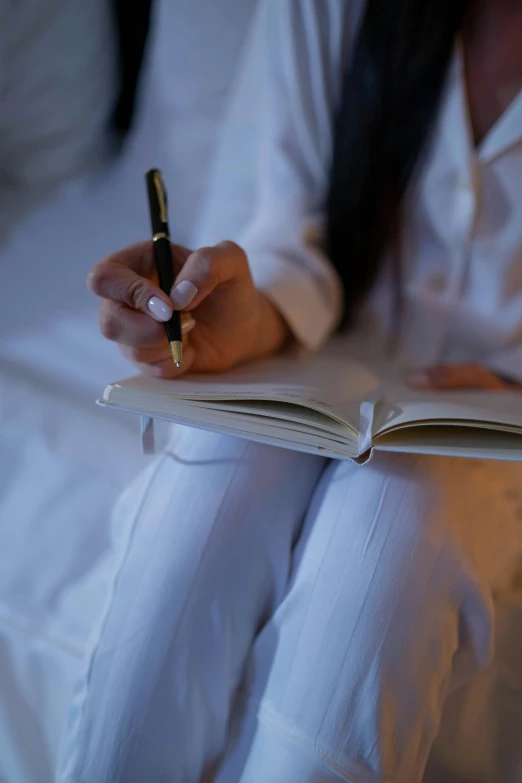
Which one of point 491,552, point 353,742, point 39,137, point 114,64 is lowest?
point 353,742

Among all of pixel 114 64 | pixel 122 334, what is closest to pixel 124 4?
pixel 114 64

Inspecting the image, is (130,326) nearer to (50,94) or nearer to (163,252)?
(163,252)

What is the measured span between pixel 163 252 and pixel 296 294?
0.18m

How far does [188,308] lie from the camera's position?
0.45 m

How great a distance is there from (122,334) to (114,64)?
0.76 meters

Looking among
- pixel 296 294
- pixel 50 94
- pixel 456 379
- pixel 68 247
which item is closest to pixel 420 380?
pixel 456 379

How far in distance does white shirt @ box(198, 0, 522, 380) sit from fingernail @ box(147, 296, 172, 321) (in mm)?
185

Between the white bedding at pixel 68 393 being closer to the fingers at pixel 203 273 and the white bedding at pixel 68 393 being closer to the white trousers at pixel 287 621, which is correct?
the white trousers at pixel 287 621

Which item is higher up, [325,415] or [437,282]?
[437,282]

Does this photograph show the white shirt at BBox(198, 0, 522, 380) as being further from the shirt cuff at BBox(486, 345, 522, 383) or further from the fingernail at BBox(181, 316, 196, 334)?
the fingernail at BBox(181, 316, 196, 334)

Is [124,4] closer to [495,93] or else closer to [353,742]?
[495,93]

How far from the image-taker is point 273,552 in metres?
0.47

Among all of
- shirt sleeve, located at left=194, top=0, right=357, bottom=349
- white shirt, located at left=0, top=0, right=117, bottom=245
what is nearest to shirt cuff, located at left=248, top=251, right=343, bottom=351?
shirt sleeve, located at left=194, top=0, right=357, bottom=349

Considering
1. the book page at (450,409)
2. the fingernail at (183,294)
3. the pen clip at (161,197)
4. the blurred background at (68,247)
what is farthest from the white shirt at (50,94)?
the book page at (450,409)
